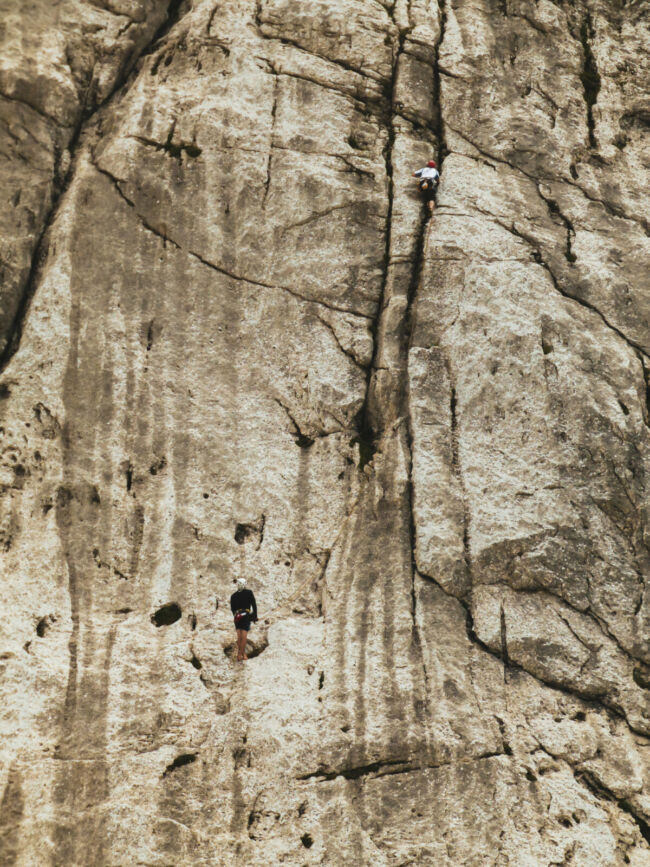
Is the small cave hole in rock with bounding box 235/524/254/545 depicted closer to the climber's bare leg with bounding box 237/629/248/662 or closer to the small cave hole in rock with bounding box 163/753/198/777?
the climber's bare leg with bounding box 237/629/248/662

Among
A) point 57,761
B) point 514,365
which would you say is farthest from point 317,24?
point 57,761

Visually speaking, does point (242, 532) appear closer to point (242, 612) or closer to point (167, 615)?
point (242, 612)

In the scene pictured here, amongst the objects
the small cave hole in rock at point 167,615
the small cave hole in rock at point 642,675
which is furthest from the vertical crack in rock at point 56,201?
the small cave hole in rock at point 642,675

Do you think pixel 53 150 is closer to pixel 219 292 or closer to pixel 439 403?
pixel 219 292

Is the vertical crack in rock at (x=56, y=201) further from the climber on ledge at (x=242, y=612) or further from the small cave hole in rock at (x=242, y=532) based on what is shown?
the climber on ledge at (x=242, y=612)

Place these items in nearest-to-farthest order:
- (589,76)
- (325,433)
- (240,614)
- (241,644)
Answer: (240,614), (241,644), (325,433), (589,76)

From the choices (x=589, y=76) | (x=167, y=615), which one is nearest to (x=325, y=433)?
(x=167, y=615)

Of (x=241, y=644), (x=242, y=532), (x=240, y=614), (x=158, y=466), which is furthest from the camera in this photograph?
(x=158, y=466)
